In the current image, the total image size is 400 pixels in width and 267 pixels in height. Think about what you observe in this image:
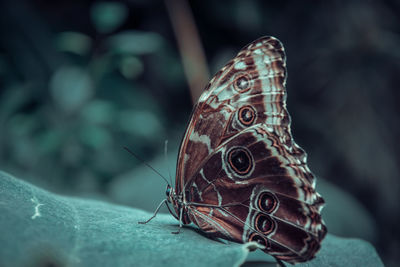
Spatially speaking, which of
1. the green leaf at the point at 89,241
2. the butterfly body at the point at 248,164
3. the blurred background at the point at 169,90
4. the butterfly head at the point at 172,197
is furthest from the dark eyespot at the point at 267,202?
the blurred background at the point at 169,90

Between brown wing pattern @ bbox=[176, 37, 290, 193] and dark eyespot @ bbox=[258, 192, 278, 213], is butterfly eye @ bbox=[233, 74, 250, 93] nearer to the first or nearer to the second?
brown wing pattern @ bbox=[176, 37, 290, 193]

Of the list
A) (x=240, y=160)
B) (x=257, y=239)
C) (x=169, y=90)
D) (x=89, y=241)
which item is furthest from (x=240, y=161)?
(x=169, y=90)

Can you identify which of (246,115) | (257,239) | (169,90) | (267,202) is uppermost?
Answer: (169,90)

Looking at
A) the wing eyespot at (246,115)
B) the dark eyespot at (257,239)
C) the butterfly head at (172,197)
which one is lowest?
the dark eyespot at (257,239)

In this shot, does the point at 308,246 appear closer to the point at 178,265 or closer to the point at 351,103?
the point at 178,265

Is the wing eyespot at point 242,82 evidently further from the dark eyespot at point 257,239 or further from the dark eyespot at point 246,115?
the dark eyespot at point 257,239

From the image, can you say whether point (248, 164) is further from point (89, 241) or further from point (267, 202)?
point (89, 241)

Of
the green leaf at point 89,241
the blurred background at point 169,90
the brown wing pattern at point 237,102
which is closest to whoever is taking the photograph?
the green leaf at point 89,241
